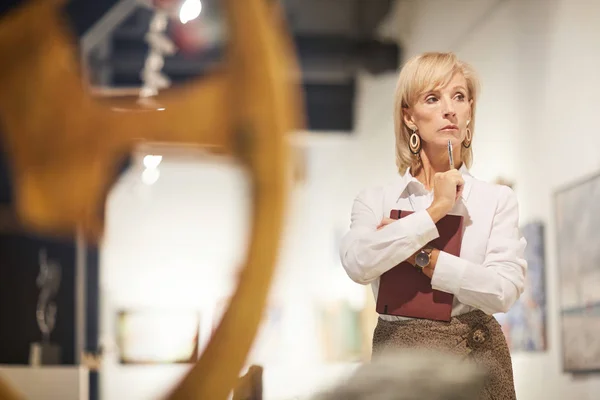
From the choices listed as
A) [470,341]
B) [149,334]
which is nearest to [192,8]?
[470,341]

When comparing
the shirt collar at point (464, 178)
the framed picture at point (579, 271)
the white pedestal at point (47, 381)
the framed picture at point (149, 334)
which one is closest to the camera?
the shirt collar at point (464, 178)

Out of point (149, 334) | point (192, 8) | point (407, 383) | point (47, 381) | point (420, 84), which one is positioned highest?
point (192, 8)

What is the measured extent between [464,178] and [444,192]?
111mm

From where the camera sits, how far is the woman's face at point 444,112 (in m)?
1.42

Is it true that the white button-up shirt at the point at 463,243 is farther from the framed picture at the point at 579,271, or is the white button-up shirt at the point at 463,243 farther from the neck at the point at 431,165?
the framed picture at the point at 579,271

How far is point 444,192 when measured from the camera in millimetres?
1338

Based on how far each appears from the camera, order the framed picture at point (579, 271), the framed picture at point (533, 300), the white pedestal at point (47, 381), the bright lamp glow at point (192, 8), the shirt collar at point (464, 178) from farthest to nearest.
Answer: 1. the white pedestal at point (47, 381)
2. the framed picture at point (533, 300)
3. the framed picture at point (579, 271)
4. the bright lamp glow at point (192, 8)
5. the shirt collar at point (464, 178)

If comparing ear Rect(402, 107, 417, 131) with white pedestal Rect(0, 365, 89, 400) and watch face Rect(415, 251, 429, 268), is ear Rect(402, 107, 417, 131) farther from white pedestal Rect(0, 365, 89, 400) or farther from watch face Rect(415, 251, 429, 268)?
white pedestal Rect(0, 365, 89, 400)

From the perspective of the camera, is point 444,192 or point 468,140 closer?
point 444,192

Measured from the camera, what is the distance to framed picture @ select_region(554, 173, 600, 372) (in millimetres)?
2395

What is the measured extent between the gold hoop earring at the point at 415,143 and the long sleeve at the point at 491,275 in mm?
210

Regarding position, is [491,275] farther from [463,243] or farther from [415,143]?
[415,143]

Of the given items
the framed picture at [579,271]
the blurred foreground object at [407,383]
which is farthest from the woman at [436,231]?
the framed picture at [579,271]

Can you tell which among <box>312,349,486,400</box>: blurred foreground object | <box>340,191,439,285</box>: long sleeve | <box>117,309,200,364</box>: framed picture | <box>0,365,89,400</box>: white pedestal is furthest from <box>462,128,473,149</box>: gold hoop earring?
<box>117,309,200,364</box>: framed picture
